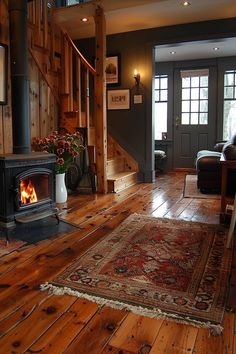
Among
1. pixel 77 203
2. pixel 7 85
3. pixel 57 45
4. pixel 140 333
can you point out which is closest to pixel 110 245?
pixel 140 333

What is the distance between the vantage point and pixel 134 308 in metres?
1.82

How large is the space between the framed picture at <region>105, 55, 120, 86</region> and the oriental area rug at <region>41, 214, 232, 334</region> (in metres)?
3.52

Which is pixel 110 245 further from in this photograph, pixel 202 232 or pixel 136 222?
pixel 202 232

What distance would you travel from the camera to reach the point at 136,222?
133 inches

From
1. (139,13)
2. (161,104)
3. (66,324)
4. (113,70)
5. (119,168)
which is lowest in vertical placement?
(66,324)

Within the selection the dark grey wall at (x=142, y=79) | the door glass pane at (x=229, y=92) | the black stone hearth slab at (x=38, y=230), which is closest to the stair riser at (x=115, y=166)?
the dark grey wall at (x=142, y=79)

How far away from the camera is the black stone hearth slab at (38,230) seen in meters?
2.95

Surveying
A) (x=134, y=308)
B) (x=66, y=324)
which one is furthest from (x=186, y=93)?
(x=66, y=324)

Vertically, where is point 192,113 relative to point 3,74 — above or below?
below

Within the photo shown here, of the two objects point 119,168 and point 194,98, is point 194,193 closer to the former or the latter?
point 119,168

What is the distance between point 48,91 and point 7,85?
982 mm

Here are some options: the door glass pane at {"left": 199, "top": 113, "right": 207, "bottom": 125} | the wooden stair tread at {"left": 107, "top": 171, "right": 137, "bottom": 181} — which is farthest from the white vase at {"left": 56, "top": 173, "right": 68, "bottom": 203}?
the door glass pane at {"left": 199, "top": 113, "right": 207, "bottom": 125}

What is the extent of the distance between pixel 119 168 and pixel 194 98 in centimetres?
297

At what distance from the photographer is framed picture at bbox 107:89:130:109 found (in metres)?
5.84
